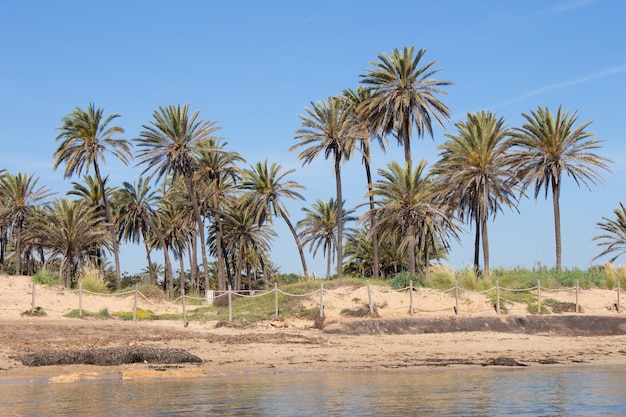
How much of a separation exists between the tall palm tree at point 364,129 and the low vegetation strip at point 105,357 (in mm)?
24924

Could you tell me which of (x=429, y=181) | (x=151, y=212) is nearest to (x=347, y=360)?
(x=429, y=181)

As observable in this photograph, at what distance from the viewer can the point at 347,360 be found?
61.4 feet

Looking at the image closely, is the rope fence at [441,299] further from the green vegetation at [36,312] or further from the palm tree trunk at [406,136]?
the palm tree trunk at [406,136]

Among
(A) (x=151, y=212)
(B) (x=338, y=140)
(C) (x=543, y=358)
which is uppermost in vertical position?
(B) (x=338, y=140)

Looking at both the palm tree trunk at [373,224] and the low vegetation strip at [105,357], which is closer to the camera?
the low vegetation strip at [105,357]

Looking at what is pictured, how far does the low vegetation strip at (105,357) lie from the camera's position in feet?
54.2

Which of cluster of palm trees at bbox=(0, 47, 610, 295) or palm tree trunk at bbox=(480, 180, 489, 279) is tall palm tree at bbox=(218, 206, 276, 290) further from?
palm tree trunk at bbox=(480, 180, 489, 279)

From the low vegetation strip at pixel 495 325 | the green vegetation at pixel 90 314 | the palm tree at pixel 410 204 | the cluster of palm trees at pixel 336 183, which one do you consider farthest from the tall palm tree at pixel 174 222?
the low vegetation strip at pixel 495 325

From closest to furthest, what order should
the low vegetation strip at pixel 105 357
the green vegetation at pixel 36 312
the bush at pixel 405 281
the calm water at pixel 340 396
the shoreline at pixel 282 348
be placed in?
the calm water at pixel 340 396 → the shoreline at pixel 282 348 → the low vegetation strip at pixel 105 357 → the green vegetation at pixel 36 312 → the bush at pixel 405 281

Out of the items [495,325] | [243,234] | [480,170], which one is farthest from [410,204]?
[243,234]

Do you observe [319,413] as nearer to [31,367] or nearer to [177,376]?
[177,376]

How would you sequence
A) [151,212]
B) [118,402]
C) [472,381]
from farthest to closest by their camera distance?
[151,212] → [472,381] → [118,402]

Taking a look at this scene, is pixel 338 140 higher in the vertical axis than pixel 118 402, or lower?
higher

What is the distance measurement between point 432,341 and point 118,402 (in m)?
12.7
